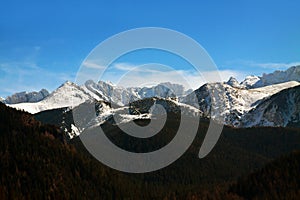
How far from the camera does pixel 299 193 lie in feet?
647

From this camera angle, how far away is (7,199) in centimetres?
19800

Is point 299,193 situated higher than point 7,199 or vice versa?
point 7,199

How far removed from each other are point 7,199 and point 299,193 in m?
142
